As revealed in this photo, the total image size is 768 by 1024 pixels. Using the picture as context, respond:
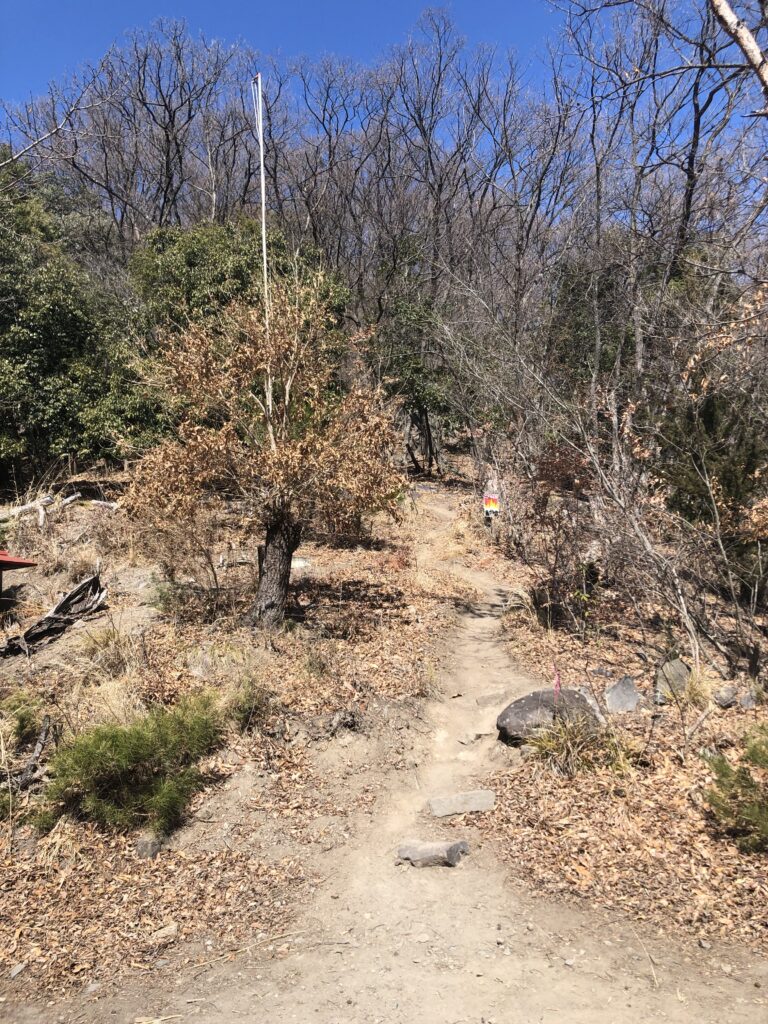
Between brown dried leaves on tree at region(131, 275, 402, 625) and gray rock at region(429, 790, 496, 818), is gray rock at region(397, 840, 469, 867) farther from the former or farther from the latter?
brown dried leaves on tree at region(131, 275, 402, 625)

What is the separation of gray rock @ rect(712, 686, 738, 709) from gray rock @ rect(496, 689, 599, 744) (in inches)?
53.6

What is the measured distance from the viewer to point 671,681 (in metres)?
7.02

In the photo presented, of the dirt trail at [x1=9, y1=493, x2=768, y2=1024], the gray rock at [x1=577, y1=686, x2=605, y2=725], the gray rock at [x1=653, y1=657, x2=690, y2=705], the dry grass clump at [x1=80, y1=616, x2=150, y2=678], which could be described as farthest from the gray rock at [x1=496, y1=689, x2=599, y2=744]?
the dry grass clump at [x1=80, y1=616, x2=150, y2=678]

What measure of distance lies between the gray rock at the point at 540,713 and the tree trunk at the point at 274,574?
3.00 metres

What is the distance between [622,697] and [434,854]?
2.73m

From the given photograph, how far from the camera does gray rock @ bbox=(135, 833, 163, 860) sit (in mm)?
5125

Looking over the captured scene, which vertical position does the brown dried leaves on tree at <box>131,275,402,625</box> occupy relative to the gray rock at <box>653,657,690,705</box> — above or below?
above

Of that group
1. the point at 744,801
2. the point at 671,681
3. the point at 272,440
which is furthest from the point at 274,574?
the point at 744,801

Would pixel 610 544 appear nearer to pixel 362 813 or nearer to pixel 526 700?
pixel 526 700

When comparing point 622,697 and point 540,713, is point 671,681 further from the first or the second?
point 540,713

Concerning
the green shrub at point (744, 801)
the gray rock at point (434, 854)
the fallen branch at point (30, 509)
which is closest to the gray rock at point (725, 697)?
the green shrub at point (744, 801)

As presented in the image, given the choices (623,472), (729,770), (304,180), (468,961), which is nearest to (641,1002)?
(468,961)

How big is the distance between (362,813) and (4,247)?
1529 centimetres

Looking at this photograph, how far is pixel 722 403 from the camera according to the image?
10.5 metres
